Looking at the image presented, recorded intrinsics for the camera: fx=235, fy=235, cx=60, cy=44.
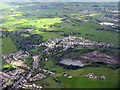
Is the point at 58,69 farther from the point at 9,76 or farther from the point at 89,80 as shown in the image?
the point at 9,76

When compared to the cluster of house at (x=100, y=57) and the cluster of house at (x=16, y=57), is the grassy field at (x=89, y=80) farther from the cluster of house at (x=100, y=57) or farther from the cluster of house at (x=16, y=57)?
the cluster of house at (x=16, y=57)

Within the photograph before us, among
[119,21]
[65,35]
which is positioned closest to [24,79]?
[65,35]

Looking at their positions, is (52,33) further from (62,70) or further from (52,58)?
(62,70)

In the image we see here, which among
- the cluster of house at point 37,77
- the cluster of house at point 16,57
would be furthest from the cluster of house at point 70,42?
the cluster of house at point 37,77

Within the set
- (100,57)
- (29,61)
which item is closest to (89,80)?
(100,57)

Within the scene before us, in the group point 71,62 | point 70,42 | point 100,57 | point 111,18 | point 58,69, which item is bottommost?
point 58,69

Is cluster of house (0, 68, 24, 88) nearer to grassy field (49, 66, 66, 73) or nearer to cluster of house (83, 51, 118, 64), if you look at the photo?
grassy field (49, 66, 66, 73)

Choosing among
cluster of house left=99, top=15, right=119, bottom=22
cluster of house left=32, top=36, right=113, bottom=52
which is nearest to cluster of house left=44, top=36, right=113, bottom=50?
cluster of house left=32, top=36, right=113, bottom=52
